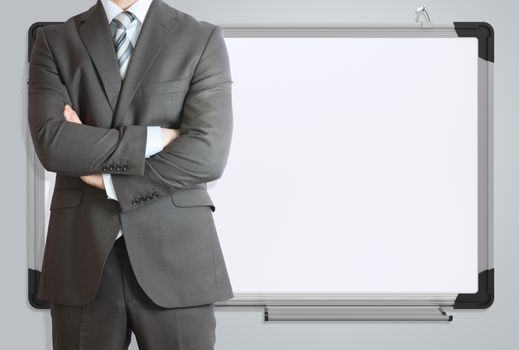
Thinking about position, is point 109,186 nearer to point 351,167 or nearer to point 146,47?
point 146,47

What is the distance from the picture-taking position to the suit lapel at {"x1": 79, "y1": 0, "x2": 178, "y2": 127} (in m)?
1.61

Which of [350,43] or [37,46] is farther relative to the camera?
[350,43]

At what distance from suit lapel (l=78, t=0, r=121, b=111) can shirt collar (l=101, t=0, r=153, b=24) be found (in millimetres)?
15

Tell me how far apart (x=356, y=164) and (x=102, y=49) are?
1104mm

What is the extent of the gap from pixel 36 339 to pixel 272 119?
4.02 ft

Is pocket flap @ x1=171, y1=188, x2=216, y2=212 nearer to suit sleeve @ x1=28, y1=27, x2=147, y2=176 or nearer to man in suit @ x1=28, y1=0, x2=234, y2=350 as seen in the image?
man in suit @ x1=28, y1=0, x2=234, y2=350

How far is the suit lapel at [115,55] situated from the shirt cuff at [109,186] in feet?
0.48

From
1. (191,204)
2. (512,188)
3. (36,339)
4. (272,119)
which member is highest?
(272,119)

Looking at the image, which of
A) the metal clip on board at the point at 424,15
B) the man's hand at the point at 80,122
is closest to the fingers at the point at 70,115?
the man's hand at the point at 80,122

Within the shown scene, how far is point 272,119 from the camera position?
7.84ft

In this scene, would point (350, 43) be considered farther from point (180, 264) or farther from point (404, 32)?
point (180, 264)

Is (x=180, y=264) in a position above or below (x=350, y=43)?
below

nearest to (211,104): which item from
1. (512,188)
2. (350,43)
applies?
(350,43)

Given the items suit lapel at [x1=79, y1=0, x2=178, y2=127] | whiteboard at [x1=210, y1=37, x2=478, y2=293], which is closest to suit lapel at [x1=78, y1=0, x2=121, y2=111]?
suit lapel at [x1=79, y1=0, x2=178, y2=127]
